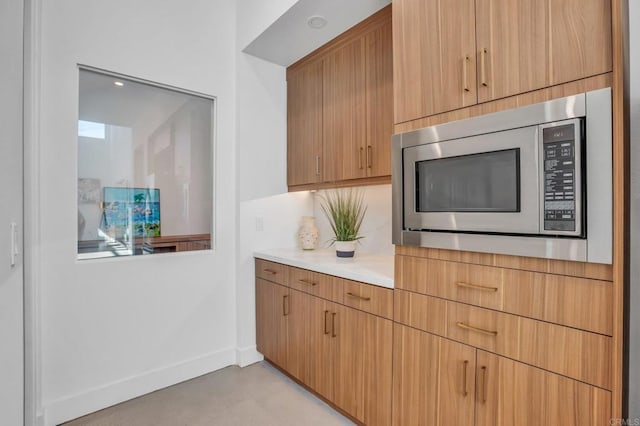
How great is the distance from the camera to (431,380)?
1.48m

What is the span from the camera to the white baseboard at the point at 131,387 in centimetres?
199

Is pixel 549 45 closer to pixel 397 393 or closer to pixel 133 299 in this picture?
pixel 397 393

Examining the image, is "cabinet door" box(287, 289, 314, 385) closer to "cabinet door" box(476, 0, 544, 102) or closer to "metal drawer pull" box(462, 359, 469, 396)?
"metal drawer pull" box(462, 359, 469, 396)

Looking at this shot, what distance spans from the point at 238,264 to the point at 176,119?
122 cm

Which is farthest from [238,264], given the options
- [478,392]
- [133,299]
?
[478,392]

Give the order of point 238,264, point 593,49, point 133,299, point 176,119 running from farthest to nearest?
1. point 238,264
2. point 176,119
3. point 133,299
4. point 593,49

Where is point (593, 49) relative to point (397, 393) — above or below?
above

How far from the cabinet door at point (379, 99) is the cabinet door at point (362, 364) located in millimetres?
949

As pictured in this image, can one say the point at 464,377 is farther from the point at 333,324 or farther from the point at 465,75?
the point at 465,75

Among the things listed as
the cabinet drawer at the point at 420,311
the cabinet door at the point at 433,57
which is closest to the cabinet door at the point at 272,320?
the cabinet drawer at the point at 420,311

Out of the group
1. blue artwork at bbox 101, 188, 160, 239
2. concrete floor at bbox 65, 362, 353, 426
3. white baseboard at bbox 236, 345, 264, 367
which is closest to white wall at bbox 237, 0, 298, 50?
blue artwork at bbox 101, 188, 160, 239

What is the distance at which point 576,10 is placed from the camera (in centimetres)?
106

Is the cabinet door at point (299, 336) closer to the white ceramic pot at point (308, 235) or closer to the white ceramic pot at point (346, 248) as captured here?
the white ceramic pot at point (346, 248)

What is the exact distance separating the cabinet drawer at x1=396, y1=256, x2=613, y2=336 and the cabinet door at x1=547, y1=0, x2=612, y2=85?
0.67 meters
